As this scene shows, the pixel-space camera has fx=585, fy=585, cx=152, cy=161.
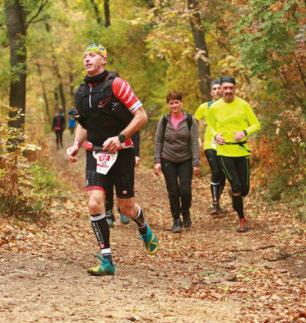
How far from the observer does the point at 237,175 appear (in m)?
9.43

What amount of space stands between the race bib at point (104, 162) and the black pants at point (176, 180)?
3564 mm

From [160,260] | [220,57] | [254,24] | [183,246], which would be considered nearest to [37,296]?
[160,260]

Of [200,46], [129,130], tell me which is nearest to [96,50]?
[129,130]

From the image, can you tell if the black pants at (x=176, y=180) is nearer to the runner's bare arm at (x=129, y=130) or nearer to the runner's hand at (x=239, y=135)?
the runner's hand at (x=239, y=135)

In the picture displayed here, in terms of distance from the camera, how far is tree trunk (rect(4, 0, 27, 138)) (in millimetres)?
13469

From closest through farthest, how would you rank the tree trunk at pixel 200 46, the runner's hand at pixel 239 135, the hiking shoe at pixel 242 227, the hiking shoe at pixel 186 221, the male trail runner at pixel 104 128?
the male trail runner at pixel 104 128 < the runner's hand at pixel 239 135 < the hiking shoe at pixel 242 227 < the hiking shoe at pixel 186 221 < the tree trunk at pixel 200 46

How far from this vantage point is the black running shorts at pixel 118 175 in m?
6.31

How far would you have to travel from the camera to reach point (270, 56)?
1083 centimetres

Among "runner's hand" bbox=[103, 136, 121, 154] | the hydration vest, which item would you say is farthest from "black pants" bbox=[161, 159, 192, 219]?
"runner's hand" bbox=[103, 136, 121, 154]

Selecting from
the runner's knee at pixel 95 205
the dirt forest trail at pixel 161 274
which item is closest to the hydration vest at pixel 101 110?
the runner's knee at pixel 95 205

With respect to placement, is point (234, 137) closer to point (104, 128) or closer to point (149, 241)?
point (149, 241)

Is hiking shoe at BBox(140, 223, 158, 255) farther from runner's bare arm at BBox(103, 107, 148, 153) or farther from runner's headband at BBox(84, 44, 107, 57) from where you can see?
runner's headband at BBox(84, 44, 107, 57)

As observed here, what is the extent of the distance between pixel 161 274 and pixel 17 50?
28.4 feet

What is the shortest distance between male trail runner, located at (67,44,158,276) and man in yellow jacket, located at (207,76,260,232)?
126 inches
